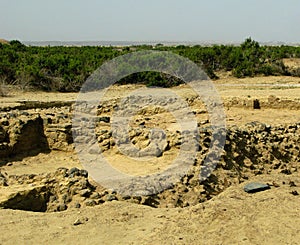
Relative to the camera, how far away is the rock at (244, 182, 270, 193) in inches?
231

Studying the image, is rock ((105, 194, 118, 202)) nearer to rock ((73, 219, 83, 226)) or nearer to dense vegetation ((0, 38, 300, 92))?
rock ((73, 219, 83, 226))

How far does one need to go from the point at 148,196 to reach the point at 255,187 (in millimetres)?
1425

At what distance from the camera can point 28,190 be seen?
208 inches

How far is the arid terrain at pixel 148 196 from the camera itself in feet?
14.7

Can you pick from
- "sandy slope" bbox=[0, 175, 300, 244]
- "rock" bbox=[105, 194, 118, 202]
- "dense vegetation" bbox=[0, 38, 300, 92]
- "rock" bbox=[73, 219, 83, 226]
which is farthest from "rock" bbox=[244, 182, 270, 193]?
"dense vegetation" bbox=[0, 38, 300, 92]

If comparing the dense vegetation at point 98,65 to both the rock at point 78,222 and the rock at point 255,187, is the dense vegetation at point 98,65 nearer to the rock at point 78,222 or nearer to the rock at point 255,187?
the rock at point 255,187

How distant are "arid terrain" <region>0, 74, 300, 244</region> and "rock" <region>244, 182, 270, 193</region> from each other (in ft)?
0.26

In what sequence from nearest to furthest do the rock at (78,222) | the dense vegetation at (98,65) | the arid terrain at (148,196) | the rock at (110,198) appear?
the arid terrain at (148,196), the rock at (78,222), the rock at (110,198), the dense vegetation at (98,65)

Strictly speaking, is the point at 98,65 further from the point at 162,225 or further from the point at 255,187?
the point at 162,225

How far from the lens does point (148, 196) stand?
5.49m

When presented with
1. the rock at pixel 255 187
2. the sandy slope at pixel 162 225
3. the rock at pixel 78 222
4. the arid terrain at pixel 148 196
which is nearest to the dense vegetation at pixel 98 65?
the arid terrain at pixel 148 196

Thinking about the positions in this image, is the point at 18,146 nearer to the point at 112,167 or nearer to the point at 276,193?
the point at 112,167

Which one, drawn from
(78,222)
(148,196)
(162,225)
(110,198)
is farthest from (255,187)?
(78,222)

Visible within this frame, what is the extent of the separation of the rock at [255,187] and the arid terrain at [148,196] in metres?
0.08
